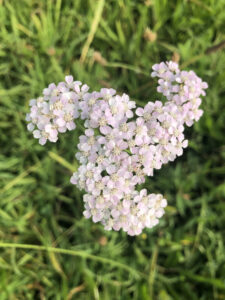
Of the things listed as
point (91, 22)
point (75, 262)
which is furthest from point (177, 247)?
point (91, 22)

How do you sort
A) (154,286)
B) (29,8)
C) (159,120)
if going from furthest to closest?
1. (29,8)
2. (154,286)
3. (159,120)

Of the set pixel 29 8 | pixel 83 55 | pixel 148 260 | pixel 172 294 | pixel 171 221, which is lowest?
pixel 172 294

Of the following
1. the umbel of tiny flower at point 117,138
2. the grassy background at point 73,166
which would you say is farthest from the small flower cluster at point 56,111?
the grassy background at point 73,166

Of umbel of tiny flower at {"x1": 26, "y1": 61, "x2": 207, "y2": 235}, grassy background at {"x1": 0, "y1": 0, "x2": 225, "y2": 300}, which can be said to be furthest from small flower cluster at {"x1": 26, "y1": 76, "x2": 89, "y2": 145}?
grassy background at {"x1": 0, "y1": 0, "x2": 225, "y2": 300}

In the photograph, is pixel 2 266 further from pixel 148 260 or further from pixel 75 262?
pixel 148 260

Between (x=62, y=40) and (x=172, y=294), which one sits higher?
(x=62, y=40)

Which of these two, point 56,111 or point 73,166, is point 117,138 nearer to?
point 56,111

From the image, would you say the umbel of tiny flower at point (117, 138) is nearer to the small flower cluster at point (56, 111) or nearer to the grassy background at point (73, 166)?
the small flower cluster at point (56, 111)

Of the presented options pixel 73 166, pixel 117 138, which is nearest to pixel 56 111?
pixel 117 138
